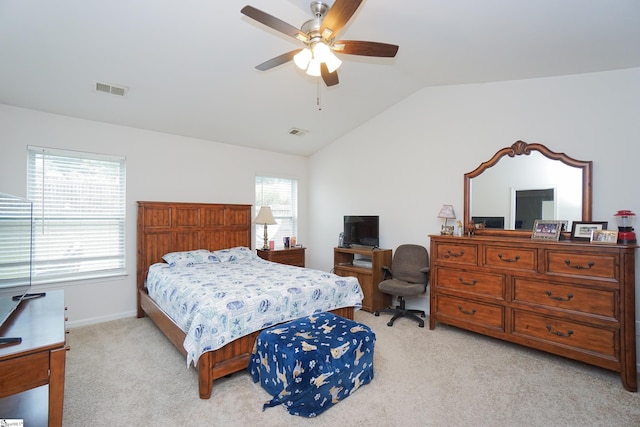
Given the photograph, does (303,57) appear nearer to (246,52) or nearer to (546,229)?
(246,52)

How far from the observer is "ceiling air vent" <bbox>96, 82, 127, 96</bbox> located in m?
3.28

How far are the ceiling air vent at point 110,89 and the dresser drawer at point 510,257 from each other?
440 cm

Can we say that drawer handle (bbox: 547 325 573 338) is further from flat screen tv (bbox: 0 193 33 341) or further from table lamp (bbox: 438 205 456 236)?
flat screen tv (bbox: 0 193 33 341)

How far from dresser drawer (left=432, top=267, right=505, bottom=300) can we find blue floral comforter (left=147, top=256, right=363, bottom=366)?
1.08 m

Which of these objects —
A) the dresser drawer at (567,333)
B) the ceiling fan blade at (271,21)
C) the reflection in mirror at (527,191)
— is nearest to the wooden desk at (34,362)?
the ceiling fan blade at (271,21)

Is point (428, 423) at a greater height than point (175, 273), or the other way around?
point (175, 273)

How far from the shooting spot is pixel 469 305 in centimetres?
351

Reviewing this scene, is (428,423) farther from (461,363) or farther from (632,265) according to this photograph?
(632,265)

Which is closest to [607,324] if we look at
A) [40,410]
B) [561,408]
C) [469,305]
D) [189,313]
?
[561,408]

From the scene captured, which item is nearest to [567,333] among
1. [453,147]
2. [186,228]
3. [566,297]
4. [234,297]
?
[566,297]

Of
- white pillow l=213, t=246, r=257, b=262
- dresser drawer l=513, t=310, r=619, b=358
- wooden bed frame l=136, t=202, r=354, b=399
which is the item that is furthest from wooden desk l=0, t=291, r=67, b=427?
dresser drawer l=513, t=310, r=619, b=358

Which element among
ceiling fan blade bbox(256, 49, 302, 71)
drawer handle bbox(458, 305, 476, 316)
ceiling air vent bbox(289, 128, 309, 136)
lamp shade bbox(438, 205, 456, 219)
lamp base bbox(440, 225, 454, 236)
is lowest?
drawer handle bbox(458, 305, 476, 316)

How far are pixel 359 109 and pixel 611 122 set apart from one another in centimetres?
287

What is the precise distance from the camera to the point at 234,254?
15.2 ft
